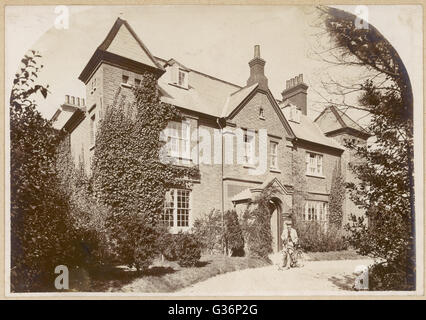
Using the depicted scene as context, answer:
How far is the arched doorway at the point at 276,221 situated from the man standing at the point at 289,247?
1.51ft

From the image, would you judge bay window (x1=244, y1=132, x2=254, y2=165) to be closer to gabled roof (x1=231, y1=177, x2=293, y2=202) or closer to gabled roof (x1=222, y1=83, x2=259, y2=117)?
gabled roof (x1=231, y1=177, x2=293, y2=202)

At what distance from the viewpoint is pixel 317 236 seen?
1117cm

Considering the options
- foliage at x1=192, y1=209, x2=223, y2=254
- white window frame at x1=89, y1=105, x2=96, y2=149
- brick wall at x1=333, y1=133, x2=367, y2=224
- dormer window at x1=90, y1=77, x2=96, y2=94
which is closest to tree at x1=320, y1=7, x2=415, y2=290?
brick wall at x1=333, y1=133, x2=367, y2=224

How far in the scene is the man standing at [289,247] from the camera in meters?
10.4

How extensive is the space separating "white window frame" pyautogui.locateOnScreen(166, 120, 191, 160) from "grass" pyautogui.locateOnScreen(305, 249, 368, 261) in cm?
457

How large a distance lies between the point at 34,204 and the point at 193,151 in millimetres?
4340

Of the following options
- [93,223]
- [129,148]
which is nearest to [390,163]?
[129,148]

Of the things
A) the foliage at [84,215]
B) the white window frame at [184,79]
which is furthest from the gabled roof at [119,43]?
the foliage at [84,215]

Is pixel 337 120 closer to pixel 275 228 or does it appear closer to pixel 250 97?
pixel 250 97

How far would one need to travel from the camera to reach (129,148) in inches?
400

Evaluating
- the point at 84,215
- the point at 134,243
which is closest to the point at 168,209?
the point at 134,243
